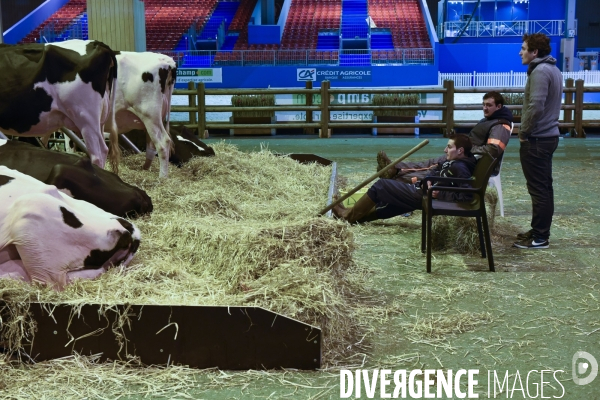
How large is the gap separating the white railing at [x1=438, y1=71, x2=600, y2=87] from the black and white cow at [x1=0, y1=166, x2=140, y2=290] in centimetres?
1855

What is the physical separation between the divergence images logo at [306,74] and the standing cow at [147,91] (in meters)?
13.3

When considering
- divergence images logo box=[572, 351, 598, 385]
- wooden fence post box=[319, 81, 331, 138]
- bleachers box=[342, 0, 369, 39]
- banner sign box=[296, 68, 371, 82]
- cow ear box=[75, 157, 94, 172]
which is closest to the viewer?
divergence images logo box=[572, 351, 598, 385]

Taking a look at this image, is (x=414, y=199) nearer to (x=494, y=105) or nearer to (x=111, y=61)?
(x=494, y=105)

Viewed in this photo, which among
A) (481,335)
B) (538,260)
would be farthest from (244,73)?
(481,335)

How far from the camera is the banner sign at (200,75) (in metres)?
20.5

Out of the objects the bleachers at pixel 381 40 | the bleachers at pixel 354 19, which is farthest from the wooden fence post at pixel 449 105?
the bleachers at pixel 354 19

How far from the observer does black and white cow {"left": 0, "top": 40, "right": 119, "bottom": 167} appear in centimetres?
653

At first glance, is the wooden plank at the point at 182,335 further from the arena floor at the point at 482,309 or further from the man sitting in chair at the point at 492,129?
the man sitting in chair at the point at 492,129

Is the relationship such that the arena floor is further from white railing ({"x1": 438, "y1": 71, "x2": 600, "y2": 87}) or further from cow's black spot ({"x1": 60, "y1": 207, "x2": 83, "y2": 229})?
white railing ({"x1": 438, "y1": 71, "x2": 600, "y2": 87})

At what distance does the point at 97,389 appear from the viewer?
337cm

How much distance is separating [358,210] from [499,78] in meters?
17.1

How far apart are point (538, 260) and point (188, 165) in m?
4.21

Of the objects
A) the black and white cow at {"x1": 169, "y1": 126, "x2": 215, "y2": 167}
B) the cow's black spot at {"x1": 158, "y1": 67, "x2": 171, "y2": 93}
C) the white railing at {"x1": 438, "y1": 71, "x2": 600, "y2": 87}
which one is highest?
the cow's black spot at {"x1": 158, "y1": 67, "x2": 171, "y2": 93}

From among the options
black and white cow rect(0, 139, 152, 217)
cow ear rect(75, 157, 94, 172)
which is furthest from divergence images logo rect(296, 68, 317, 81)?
cow ear rect(75, 157, 94, 172)
